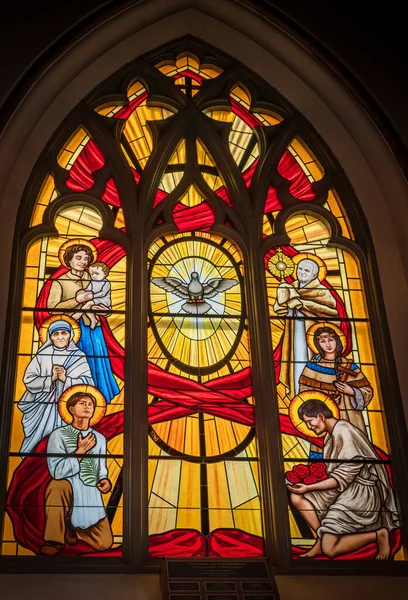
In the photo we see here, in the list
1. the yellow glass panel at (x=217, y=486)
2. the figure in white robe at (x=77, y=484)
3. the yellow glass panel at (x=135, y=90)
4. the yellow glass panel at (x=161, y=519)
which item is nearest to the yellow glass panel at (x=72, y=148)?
the yellow glass panel at (x=135, y=90)

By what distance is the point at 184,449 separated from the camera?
17.9 feet

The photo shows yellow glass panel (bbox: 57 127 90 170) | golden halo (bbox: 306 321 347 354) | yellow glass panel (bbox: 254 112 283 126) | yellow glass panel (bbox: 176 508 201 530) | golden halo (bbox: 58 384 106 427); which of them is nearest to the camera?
yellow glass panel (bbox: 176 508 201 530)

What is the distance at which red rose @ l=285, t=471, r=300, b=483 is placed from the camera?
5395mm

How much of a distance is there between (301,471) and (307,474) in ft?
0.12

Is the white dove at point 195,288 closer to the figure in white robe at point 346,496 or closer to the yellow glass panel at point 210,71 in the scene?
the figure in white robe at point 346,496

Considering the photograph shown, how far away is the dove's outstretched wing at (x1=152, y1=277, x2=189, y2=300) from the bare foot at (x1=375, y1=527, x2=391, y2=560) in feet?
6.11

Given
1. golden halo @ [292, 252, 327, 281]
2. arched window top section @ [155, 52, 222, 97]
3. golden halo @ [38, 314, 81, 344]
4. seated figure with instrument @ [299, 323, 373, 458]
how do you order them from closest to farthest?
seated figure with instrument @ [299, 323, 373, 458]
golden halo @ [38, 314, 81, 344]
golden halo @ [292, 252, 327, 281]
arched window top section @ [155, 52, 222, 97]

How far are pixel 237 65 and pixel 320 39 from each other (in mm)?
757

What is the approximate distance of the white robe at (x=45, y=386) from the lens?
5432 millimetres

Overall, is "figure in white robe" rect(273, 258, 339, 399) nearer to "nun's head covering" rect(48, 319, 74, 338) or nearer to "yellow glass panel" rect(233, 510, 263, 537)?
"yellow glass panel" rect(233, 510, 263, 537)

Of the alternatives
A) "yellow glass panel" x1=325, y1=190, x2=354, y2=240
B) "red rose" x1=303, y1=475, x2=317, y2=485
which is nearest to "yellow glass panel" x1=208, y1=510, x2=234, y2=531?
"red rose" x1=303, y1=475, x2=317, y2=485

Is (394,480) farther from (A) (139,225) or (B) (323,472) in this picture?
(A) (139,225)

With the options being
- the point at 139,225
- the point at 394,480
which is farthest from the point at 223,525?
the point at 139,225

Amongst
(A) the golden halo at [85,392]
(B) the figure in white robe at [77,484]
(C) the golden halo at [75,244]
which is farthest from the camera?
(C) the golden halo at [75,244]
